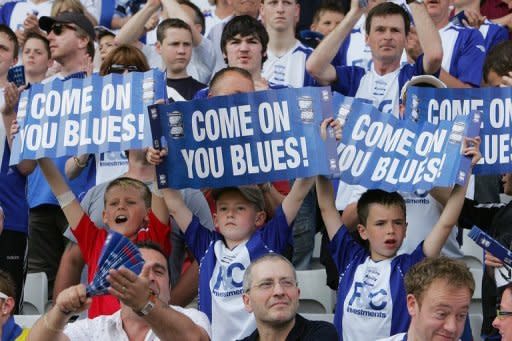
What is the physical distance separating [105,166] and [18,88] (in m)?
0.81

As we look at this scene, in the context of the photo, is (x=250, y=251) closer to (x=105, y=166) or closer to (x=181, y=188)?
(x=181, y=188)

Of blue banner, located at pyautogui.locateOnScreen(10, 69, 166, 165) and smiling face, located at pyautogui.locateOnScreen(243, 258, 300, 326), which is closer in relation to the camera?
smiling face, located at pyautogui.locateOnScreen(243, 258, 300, 326)

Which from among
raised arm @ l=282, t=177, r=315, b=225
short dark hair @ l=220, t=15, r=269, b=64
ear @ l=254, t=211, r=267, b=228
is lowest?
ear @ l=254, t=211, r=267, b=228

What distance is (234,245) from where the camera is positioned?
7566 millimetres

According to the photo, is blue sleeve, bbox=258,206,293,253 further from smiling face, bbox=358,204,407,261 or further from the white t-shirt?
the white t-shirt

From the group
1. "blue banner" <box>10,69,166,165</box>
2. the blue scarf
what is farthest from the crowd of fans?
"blue banner" <box>10,69,166,165</box>

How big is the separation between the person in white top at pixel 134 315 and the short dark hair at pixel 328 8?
4514 mm

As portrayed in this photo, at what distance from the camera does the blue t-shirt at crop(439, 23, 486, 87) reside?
970cm

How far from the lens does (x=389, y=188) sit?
7.60 m

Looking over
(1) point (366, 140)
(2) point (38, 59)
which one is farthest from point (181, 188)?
(2) point (38, 59)

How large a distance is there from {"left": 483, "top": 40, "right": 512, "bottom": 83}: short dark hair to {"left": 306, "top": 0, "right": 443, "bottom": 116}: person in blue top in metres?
0.37

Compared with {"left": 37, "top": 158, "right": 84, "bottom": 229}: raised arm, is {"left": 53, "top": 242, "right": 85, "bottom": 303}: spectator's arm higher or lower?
lower

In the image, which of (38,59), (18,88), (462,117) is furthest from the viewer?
(38,59)

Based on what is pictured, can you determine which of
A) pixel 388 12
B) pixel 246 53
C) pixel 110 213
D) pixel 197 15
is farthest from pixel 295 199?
pixel 197 15
